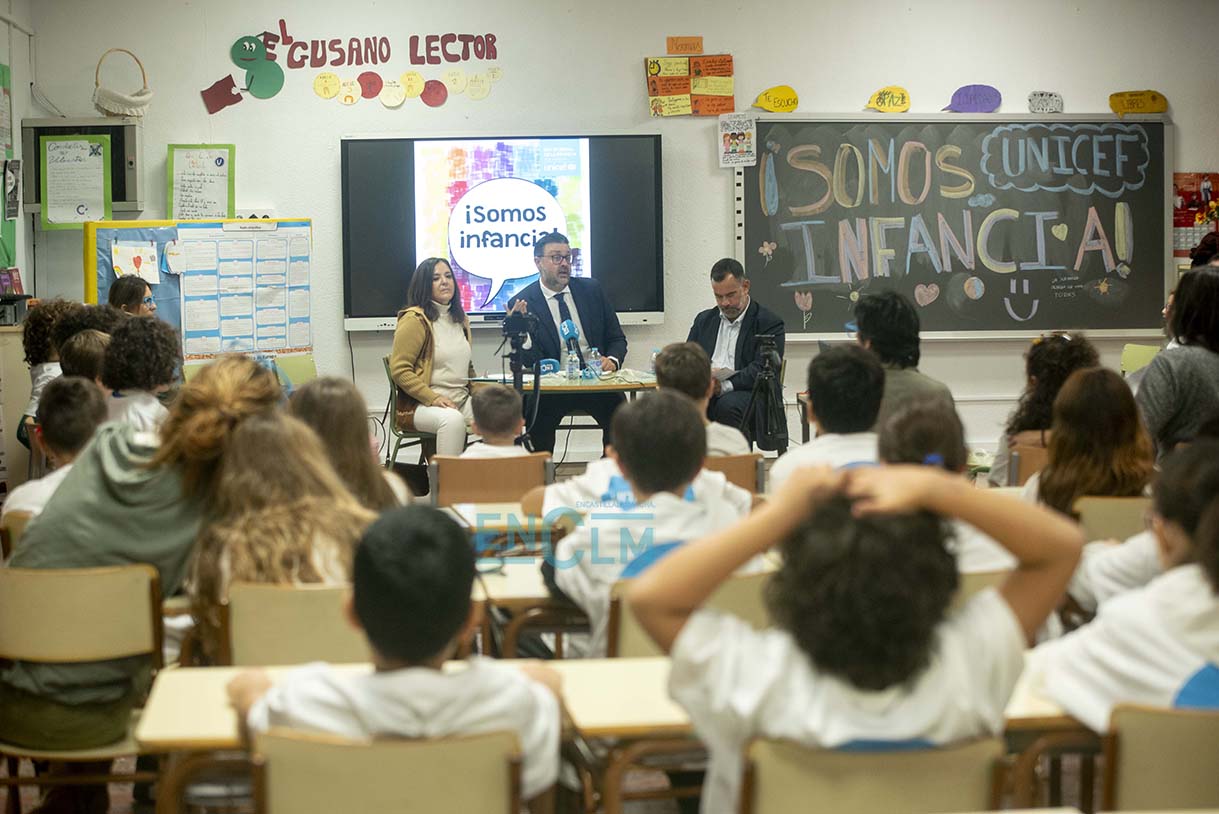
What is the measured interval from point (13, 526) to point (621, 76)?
4.94 metres

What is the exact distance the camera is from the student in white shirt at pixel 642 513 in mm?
2355

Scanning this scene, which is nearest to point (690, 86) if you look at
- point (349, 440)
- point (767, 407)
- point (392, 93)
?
point (392, 93)

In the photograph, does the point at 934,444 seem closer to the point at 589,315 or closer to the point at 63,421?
the point at 63,421

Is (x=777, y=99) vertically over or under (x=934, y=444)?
over

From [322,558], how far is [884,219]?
18.3 feet

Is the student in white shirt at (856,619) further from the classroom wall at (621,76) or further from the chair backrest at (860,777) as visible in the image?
the classroom wall at (621,76)

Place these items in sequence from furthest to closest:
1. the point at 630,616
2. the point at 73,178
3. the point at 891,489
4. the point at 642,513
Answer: the point at 73,178 < the point at 642,513 < the point at 630,616 < the point at 891,489

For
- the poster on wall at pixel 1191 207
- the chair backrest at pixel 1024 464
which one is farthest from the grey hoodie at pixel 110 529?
the poster on wall at pixel 1191 207

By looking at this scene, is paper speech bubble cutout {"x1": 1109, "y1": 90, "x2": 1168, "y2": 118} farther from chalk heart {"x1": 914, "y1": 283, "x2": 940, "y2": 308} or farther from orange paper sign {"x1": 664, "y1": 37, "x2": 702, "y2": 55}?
orange paper sign {"x1": 664, "y1": 37, "x2": 702, "y2": 55}

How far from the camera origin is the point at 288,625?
212 cm

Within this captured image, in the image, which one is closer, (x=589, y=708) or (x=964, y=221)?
(x=589, y=708)

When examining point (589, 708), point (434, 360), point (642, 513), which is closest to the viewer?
point (589, 708)

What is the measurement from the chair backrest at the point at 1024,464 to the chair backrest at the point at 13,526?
2.59 metres

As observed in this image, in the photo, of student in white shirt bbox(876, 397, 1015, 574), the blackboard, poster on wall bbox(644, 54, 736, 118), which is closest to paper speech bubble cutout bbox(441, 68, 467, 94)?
poster on wall bbox(644, 54, 736, 118)
